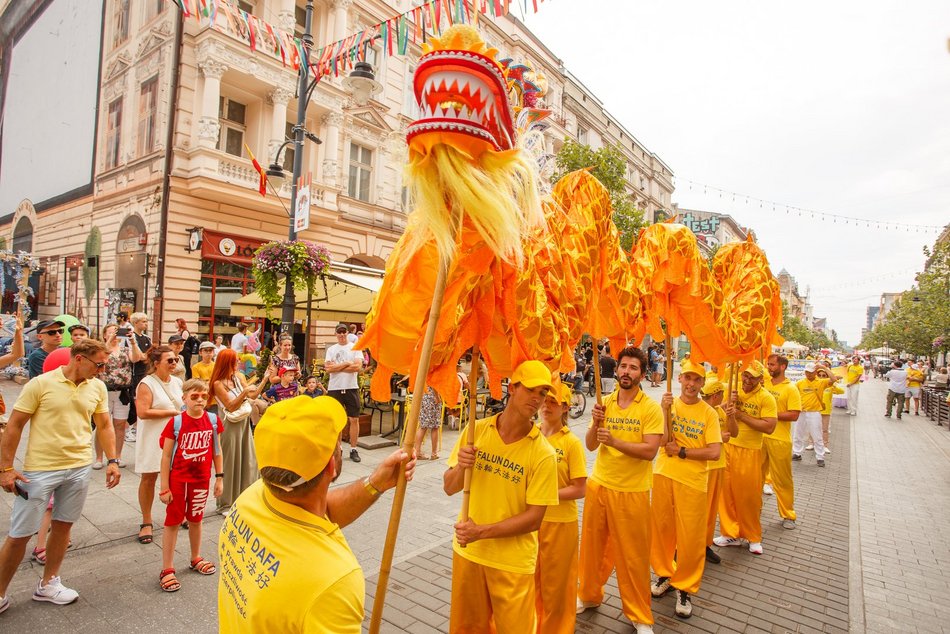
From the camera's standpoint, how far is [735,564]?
4.89m

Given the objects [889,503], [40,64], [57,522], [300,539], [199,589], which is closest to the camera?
[300,539]

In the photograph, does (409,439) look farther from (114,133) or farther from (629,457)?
(114,133)

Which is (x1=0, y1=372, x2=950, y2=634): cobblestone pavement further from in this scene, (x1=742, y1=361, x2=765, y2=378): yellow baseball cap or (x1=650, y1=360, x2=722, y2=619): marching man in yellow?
(x1=742, y1=361, x2=765, y2=378): yellow baseball cap

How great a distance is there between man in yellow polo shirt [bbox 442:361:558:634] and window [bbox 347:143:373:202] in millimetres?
15562

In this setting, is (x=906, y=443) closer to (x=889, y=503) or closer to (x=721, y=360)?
(x=889, y=503)

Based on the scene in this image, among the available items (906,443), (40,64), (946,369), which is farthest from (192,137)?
(946,369)

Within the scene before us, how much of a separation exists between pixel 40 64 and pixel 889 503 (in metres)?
29.5

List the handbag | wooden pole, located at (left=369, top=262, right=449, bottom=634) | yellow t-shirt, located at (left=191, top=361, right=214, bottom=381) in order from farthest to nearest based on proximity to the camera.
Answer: yellow t-shirt, located at (left=191, top=361, right=214, bottom=381), the handbag, wooden pole, located at (left=369, top=262, right=449, bottom=634)

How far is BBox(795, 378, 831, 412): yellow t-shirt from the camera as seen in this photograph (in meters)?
9.52

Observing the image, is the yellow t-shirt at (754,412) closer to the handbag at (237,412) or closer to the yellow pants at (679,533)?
the yellow pants at (679,533)

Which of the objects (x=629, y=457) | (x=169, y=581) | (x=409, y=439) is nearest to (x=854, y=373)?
(x=629, y=457)

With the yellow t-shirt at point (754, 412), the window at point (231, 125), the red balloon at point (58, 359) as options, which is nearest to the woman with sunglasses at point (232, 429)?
the red balloon at point (58, 359)

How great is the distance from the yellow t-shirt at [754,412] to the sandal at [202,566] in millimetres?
5080

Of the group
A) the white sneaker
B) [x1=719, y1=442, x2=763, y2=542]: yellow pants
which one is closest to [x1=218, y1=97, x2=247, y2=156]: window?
the white sneaker
